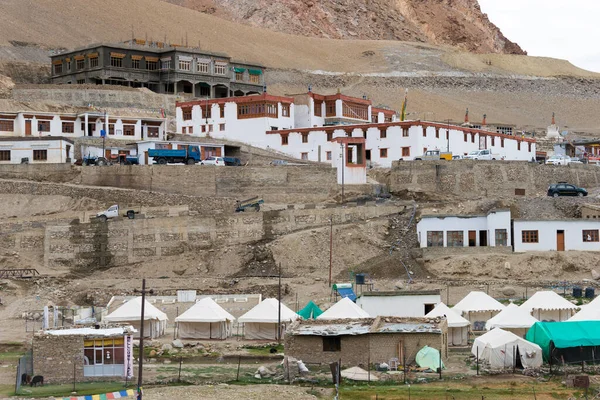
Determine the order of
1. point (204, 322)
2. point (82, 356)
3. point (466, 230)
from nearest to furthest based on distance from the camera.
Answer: point (82, 356)
point (204, 322)
point (466, 230)

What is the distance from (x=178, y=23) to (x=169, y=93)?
62328 millimetres

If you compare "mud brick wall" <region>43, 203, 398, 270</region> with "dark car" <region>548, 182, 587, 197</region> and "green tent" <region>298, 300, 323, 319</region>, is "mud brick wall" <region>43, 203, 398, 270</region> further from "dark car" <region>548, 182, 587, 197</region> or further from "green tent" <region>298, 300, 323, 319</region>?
"dark car" <region>548, 182, 587, 197</region>

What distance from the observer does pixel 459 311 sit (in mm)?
51781

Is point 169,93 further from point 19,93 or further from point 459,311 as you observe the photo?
point 459,311

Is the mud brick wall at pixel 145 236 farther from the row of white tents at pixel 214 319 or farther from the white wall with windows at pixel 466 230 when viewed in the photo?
the row of white tents at pixel 214 319

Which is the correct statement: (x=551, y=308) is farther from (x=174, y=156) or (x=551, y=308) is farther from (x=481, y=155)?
(x=174, y=156)

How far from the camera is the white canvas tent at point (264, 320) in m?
50.2

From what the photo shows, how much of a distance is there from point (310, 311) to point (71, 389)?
15.4 meters

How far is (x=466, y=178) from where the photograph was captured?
75.2 metres

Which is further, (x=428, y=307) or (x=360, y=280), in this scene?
(x=360, y=280)

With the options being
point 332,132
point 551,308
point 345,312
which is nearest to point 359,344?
point 345,312

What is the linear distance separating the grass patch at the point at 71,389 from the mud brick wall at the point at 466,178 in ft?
125

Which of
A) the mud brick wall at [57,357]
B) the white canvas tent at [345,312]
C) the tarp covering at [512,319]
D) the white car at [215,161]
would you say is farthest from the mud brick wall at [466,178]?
the mud brick wall at [57,357]

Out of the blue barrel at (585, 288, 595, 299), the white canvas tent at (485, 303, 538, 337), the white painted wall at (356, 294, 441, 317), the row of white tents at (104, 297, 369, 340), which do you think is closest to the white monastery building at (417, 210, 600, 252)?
the blue barrel at (585, 288, 595, 299)
